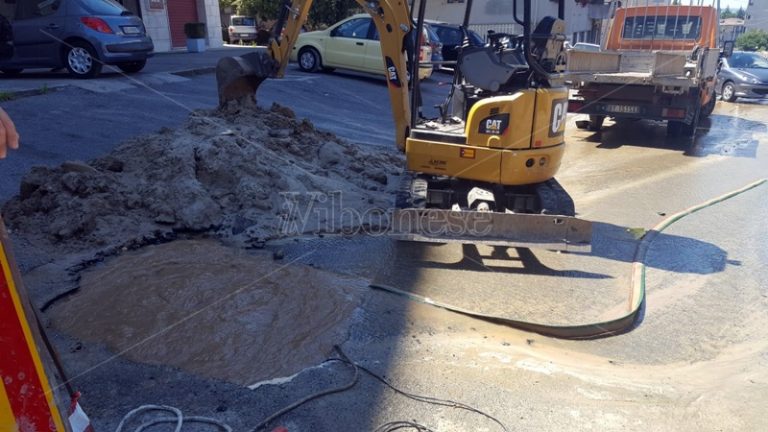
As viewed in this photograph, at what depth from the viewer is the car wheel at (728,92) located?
19.4 metres

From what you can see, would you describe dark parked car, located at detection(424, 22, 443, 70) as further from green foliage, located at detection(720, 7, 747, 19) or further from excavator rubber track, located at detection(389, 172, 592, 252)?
green foliage, located at detection(720, 7, 747, 19)

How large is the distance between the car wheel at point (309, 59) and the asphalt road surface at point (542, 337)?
8.16 meters

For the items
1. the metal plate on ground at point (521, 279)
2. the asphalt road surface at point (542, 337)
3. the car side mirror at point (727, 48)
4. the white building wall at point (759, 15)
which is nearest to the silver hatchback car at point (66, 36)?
the asphalt road surface at point (542, 337)

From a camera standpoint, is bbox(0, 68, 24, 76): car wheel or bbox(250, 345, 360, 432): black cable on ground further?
bbox(0, 68, 24, 76): car wheel

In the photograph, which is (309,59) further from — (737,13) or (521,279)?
(737,13)

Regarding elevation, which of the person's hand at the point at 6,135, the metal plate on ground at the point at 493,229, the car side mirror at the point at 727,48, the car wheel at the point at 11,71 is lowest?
the metal plate on ground at the point at 493,229

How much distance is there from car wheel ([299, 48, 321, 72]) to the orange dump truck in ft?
24.4

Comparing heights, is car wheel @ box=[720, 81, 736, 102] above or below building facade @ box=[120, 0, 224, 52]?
below

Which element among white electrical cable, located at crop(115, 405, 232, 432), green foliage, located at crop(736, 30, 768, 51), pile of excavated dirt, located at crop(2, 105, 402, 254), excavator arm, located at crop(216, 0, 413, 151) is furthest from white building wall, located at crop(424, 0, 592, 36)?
green foliage, located at crop(736, 30, 768, 51)

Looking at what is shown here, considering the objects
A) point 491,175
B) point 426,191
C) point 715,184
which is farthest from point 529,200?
point 715,184

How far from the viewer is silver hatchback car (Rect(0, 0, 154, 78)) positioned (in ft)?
37.4

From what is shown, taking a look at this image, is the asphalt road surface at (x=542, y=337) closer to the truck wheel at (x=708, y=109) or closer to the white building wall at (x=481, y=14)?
the truck wheel at (x=708, y=109)

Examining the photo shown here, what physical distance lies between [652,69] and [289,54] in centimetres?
782

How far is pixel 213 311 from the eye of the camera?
442 centimetres
